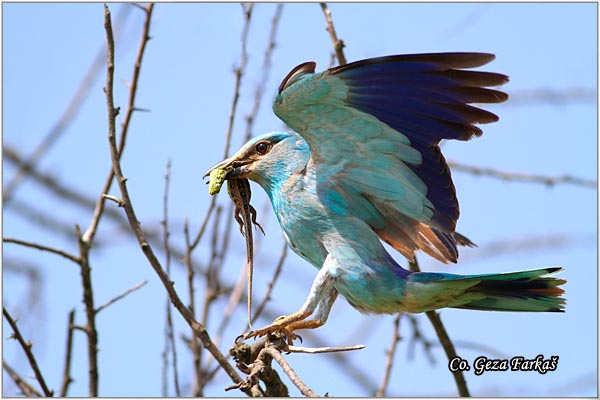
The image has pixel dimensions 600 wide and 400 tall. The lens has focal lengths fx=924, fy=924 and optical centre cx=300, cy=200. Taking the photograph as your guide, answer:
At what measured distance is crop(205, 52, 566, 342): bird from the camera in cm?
367

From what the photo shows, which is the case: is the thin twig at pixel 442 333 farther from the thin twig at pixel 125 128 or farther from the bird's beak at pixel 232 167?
the thin twig at pixel 125 128

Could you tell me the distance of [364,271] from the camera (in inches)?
147

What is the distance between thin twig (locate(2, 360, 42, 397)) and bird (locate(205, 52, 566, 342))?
1261mm

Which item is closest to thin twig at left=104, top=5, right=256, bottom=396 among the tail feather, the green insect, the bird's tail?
the green insect

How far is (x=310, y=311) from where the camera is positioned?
3676mm

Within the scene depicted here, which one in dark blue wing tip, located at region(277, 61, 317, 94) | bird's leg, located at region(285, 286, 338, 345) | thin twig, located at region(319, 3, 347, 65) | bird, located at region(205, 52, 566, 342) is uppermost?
thin twig, located at region(319, 3, 347, 65)

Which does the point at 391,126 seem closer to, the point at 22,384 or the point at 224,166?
the point at 224,166

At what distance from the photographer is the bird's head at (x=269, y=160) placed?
402cm

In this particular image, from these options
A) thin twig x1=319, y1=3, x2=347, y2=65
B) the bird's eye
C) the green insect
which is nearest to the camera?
the green insect

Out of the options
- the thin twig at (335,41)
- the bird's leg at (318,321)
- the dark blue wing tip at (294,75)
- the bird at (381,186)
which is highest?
the thin twig at (335,41)

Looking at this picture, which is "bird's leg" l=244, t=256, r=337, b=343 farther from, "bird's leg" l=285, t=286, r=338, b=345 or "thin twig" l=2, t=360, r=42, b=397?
"thin twig" l=2, t=360, r=42, b=397

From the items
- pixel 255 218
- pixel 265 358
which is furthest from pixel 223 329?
pixel 265 358

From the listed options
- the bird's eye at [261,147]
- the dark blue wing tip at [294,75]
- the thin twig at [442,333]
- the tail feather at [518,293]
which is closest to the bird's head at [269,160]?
the bird's eye at [261,147]

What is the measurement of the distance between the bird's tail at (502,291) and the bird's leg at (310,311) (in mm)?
358
